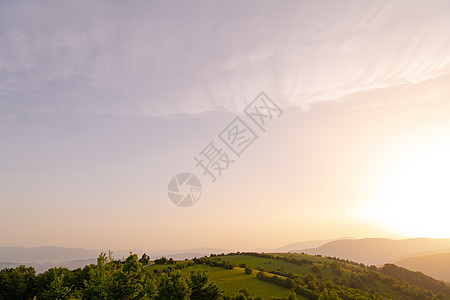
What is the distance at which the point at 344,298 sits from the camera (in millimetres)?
71375

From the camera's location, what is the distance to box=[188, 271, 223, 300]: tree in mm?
45938

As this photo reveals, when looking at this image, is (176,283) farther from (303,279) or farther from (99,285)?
(303,279)

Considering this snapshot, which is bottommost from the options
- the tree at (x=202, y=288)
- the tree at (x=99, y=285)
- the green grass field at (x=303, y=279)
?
the green grass field at (x=303, y=279)

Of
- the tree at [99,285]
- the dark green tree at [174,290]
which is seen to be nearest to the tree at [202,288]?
the dark green tree at [174,290]

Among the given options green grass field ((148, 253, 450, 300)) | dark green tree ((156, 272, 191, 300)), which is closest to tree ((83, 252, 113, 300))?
dark green tree ((156, 272, 191, 300))

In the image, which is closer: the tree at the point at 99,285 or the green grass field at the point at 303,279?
the tree at the point at 99,285

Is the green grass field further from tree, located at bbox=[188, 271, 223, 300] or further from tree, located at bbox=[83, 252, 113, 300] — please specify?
tree, located at bbox=[83, 252, 113, 300]

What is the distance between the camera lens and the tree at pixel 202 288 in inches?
1809

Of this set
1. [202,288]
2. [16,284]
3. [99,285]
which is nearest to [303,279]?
[202,288]

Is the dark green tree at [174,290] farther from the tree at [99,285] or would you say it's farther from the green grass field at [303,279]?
the green grass field at [303,279]

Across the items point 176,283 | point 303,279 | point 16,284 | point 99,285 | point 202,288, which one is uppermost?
point 99,285

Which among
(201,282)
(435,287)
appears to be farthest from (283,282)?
(435,287)

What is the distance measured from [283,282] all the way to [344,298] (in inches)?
651

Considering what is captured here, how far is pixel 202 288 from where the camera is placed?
151ft
